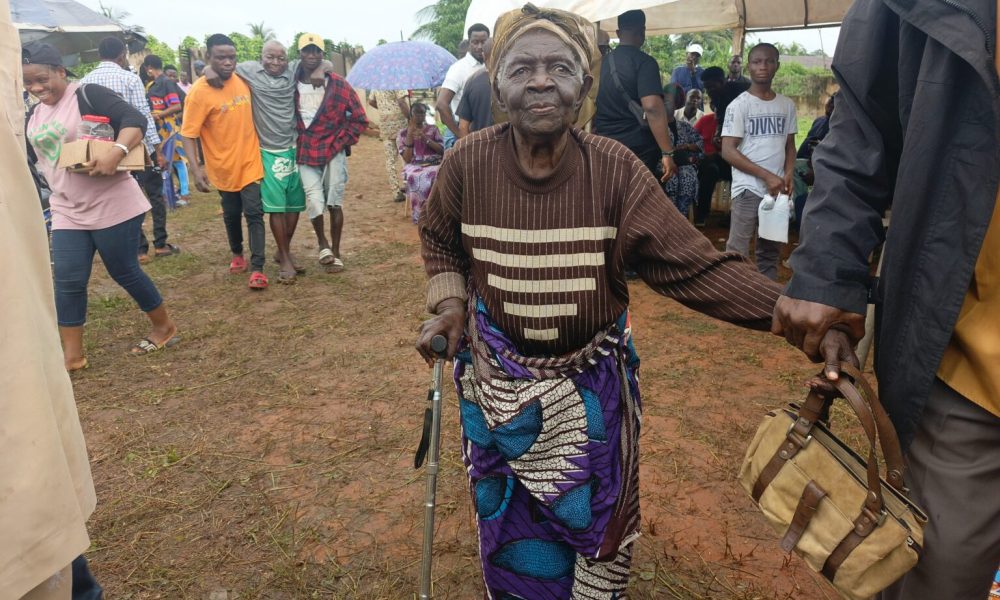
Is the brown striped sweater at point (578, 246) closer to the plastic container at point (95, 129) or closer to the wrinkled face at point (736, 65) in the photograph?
the plastic container at point (95, 129)

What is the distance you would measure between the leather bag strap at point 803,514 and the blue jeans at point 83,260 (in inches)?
174

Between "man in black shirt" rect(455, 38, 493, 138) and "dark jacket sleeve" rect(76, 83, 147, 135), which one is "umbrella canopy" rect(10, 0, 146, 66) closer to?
"dark jacket sleeve" rect(76, 83, 147, 135)

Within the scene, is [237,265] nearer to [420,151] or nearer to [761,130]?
[420,151]

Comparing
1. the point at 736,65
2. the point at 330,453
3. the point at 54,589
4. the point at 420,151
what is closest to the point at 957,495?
the point at 54,589

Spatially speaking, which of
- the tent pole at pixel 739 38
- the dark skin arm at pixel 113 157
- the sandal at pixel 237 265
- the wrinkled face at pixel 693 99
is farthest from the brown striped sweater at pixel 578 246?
the tent pole at pixel 739 38

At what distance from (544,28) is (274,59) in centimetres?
496

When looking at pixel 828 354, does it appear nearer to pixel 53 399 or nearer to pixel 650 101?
pixel 53 399

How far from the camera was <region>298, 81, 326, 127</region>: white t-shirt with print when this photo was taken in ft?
20.4

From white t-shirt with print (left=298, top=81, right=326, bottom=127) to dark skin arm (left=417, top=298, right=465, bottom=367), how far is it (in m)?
4.80

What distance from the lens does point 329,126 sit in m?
6.32

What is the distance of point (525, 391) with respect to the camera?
182 cm

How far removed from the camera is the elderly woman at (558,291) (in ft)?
5.85

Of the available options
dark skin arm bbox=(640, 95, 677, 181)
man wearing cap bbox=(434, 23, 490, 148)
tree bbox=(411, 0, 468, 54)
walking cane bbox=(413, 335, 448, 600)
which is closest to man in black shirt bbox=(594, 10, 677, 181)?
dark skin arm bbox=(640, 95, 677, 181)

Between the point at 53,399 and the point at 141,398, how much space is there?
11.0 ft
